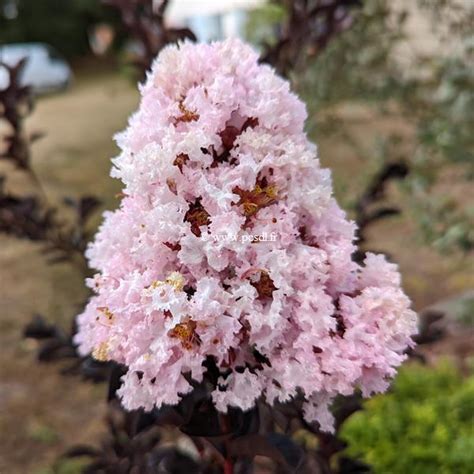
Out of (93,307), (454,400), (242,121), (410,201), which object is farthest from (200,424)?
(410,201)

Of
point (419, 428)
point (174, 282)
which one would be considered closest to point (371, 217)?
point (419, 428)

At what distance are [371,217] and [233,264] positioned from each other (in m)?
1.14

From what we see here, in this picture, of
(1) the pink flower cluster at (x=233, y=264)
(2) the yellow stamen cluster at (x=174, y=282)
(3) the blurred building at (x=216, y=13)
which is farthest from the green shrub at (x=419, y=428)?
(3) the blurred building at (x=216, y=13)

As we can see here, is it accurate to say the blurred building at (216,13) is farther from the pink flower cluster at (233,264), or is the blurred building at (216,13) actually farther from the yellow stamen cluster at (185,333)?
the yellow stamen cluster at (185,333)

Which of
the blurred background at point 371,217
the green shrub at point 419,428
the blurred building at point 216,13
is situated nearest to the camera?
the blurred background at point 371,217

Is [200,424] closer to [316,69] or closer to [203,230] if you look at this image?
[203,230]

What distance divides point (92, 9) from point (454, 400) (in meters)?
14.6

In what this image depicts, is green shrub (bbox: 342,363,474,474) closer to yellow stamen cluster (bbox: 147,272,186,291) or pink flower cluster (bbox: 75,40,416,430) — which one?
pink flower cluster (bbox: 75,40,416,430)

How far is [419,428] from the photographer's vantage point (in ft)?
9.10

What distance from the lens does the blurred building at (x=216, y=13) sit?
739cm

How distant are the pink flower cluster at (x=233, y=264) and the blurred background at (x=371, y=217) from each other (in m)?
0.39

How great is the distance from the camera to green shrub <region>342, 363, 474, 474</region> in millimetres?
2590

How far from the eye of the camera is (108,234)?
1.24 m

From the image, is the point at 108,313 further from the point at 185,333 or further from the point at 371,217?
the point at 371,217
